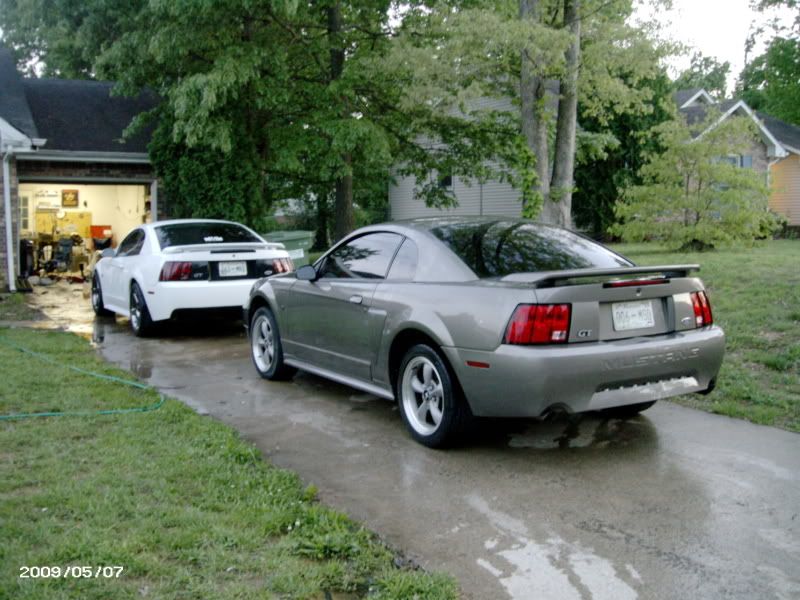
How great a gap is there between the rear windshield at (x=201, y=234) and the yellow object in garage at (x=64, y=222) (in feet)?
49.6

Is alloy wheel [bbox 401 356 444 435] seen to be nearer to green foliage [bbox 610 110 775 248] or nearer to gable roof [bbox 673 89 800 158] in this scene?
green foliage [bbox 610 110 775 248]

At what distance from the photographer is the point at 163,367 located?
793cm

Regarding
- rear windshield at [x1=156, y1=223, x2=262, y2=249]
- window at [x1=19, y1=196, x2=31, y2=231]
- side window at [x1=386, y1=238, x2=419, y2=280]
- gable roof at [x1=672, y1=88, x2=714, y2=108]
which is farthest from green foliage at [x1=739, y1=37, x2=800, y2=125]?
side window at [x1=386, y1=238, x2=419, y2=280]

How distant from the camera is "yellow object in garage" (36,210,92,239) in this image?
24.1 m

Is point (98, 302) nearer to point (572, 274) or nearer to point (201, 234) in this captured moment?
point (201, 234)

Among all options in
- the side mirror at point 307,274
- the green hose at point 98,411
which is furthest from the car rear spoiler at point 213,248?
the side mirror at point 307,274

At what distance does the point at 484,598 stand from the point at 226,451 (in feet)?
7.16

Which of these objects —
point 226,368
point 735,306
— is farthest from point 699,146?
point 226,368

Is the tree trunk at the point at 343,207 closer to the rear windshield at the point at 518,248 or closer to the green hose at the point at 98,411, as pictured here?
the green hose at the point at 98,411

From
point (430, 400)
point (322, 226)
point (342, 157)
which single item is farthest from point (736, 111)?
point (430, 400)

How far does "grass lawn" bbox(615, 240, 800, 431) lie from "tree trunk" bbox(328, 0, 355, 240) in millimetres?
7092

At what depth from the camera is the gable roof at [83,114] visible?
16984 mm

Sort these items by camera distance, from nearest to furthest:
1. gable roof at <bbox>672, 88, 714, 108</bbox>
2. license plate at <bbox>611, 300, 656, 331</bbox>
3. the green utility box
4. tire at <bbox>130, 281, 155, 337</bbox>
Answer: license plate at <bbox>611, 300, 656, 331</bbox>
tire at <bbox>130, 281, 155, 337</bbox>
the green utility box
gable roof at <bbox>672, 88, 714, 108</bbox>

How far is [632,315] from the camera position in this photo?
15.7 feet
